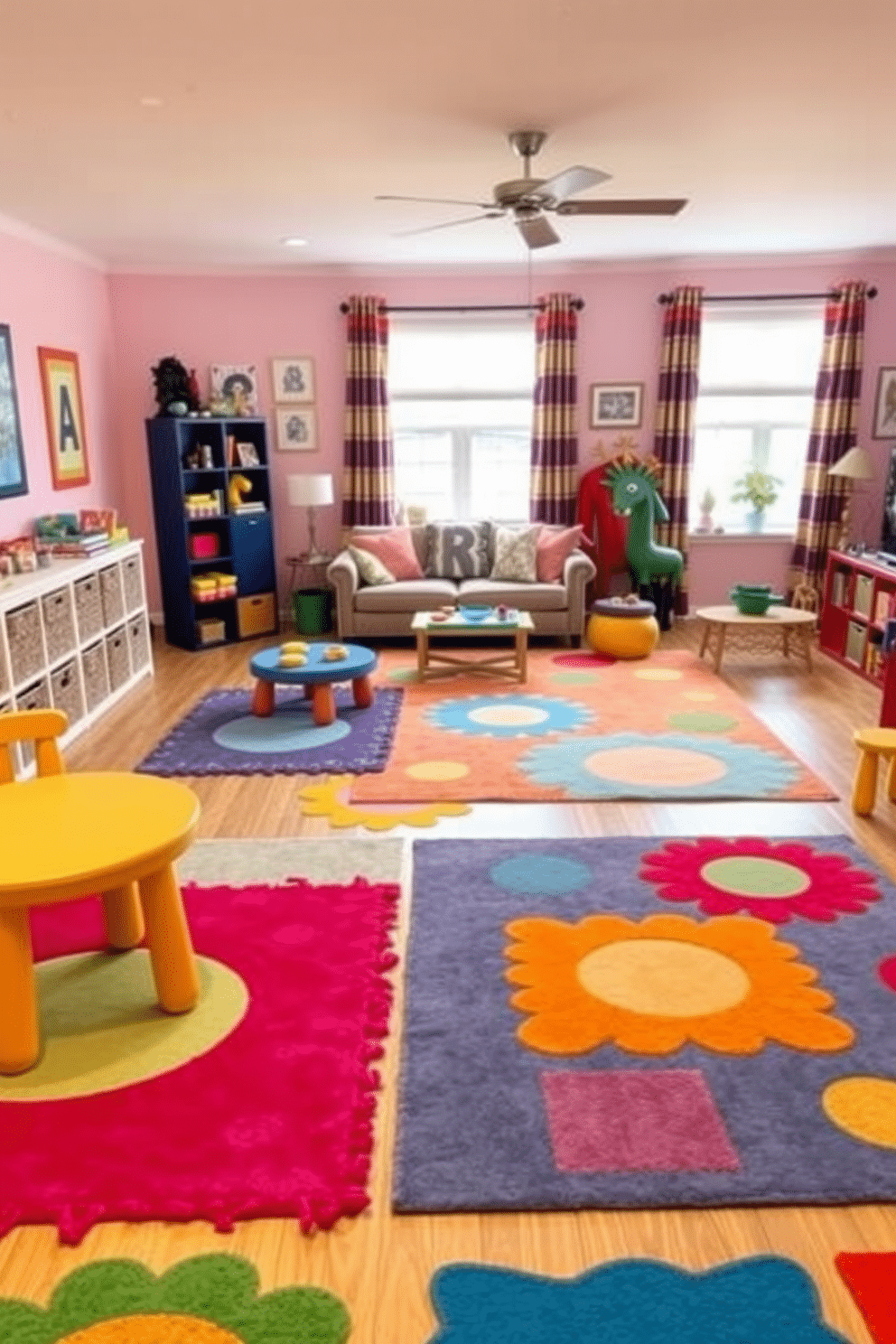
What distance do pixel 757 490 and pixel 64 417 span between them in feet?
15.9

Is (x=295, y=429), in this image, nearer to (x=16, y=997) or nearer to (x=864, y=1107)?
A: (x=16, y=997)

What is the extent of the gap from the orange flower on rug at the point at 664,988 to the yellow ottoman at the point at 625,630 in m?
3.28

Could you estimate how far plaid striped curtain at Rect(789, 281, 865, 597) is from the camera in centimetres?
659

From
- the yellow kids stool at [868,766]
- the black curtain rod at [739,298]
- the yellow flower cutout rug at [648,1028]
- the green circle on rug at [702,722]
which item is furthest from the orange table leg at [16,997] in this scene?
the black curtain rod at [739,298]

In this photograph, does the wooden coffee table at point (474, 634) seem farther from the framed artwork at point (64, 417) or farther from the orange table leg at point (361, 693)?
the framed artwork at point (64, 417)

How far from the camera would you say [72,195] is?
461 cm

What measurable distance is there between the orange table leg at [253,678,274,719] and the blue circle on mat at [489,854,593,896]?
208 cm

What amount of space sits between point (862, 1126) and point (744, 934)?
772 mm

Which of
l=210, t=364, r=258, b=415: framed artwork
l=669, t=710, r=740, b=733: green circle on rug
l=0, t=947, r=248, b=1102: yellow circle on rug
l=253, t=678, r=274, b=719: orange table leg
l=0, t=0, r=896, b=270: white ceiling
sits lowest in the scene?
l=0, t=947, r=248, b=1102: yellow circle on rug

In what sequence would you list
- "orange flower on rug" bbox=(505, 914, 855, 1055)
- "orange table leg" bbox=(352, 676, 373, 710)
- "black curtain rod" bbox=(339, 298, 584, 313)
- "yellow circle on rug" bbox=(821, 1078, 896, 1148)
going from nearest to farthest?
"yellow circle on rug" bbox=(821, 1078, 896, 1148) < "orange flower on rug" bbox=(505, 914, 855, 1055) < "orange table leg" bbox=(352, 676, 373, 710) < "black curtain rod" bbox=(339, 298, 584, 313)

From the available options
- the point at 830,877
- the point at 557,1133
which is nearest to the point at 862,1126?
the point at 557,1133

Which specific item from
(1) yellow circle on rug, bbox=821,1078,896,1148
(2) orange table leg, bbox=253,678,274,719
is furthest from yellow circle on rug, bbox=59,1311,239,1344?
(2) orange table leg, bbox=253,678,274,719

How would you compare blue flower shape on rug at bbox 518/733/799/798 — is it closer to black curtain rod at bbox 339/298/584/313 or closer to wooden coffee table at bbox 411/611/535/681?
wooden coffee table at bbox 411/611/535/681

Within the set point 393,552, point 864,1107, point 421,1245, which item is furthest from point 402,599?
point 421,1245
